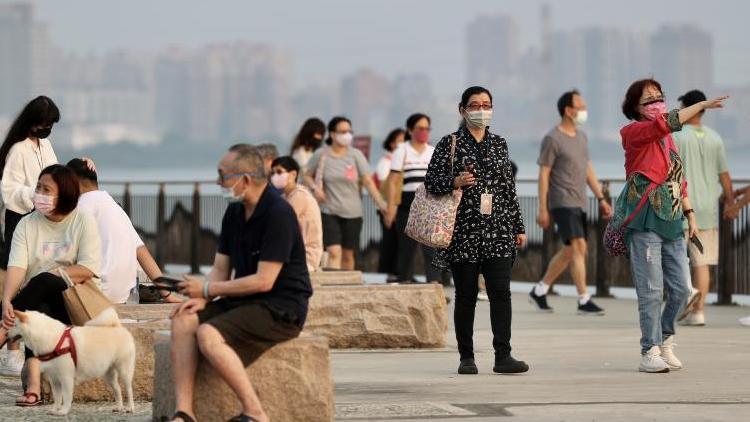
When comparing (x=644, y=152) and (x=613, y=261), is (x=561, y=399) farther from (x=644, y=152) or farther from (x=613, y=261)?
(x=613, y=261)

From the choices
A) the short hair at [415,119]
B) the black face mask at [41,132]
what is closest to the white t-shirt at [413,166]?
the short hair at [415,119]

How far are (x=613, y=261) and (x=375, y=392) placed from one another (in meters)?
10.6

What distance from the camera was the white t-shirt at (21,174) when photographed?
12.4 meters

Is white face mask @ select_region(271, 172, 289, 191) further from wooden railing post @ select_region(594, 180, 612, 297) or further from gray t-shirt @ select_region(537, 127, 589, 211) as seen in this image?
wooden railing post @ select_region(594, 180, 612, 297)

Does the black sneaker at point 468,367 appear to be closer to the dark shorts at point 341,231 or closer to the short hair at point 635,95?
the short hair at point 635,95

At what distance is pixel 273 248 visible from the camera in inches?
340

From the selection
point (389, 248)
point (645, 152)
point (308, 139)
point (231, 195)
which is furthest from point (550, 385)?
point (389, 248)

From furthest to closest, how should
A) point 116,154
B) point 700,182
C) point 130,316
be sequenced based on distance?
point 116,154
point 700,182
point 130,316

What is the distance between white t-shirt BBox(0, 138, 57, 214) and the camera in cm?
1244

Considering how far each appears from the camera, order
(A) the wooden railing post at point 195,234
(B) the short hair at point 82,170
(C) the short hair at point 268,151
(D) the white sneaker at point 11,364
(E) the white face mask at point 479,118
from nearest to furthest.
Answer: (B) the short hair at point 82,170, (E) the white face mask at point 479,118, (D) the white sneaker at point 11,364, (C) the short hair at point 268,151, (A) the wooden railing post at point 195,234

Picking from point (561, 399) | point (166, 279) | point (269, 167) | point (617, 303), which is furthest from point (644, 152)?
point (617, 303)

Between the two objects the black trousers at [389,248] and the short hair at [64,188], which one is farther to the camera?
the black trousers at [389,248]

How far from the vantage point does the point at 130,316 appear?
36.6ft

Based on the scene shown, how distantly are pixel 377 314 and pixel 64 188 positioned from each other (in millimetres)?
3793
